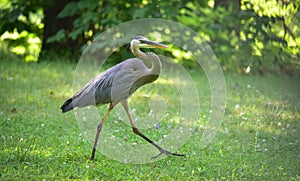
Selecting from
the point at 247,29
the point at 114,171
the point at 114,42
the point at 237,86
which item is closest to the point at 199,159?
the point at 114,171

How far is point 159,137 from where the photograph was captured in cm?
609

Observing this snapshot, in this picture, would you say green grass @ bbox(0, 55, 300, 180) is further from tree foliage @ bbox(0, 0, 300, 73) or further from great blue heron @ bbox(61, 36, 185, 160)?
tree foliage @ bbox(0, 0, 300, 73)

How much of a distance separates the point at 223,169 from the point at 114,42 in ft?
16.7

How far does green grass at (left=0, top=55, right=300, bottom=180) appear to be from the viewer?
4777 millimetres

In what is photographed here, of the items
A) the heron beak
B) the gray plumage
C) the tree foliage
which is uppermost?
the heron beak

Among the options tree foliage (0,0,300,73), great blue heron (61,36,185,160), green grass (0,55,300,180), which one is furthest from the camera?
tree foliage (0,0,300,73)

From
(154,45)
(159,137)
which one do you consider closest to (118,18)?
(159,137)

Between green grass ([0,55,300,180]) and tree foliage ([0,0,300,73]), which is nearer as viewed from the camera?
green grass ([0,55,300,180])

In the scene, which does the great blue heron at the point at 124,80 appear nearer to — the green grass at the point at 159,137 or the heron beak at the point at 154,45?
the heron beak at the point at 154,45

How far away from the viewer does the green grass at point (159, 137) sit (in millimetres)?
4777

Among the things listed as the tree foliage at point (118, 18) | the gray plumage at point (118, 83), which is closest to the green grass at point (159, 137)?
the gray plumage at point (118, 83)

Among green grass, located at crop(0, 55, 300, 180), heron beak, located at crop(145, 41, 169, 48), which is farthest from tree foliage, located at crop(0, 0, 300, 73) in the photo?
heron beak, located at crop(145, 41, 169, 48)

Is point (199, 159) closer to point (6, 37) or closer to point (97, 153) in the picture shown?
point (97, 153)

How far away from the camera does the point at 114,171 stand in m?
4.80
